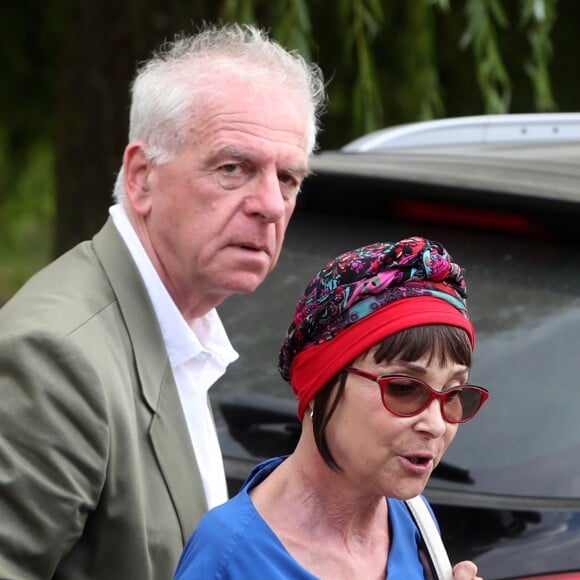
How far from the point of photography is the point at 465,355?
6.98 ft

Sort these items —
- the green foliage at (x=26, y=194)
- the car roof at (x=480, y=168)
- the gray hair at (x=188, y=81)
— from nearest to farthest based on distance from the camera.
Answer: the gray hair at (x=188, y=81) → the car roof at (x=480, y=168) → the green foliage at (x=26, y=194)

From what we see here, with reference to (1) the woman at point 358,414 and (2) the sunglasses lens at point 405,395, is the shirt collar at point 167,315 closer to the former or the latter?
(1) the woman at point 358,414

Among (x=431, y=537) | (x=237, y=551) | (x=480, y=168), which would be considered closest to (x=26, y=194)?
(x=480, y=168)

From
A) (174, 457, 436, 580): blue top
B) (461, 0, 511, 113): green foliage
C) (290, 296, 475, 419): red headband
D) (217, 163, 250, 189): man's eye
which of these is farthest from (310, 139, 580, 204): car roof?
(461, 0, 511, 113): green foliage

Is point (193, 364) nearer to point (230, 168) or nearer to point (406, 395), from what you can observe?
point (230, 168)

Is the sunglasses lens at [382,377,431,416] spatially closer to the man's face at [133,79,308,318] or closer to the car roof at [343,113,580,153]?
the man's face at [133,79,308,318]

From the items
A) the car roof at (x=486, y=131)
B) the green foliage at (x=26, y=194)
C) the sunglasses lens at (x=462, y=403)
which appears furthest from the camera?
the green foliage at (x=26, y=194)

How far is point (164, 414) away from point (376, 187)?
967 millimetres

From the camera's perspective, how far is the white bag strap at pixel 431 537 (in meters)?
2.15

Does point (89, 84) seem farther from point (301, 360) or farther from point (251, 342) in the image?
point (301, 360)

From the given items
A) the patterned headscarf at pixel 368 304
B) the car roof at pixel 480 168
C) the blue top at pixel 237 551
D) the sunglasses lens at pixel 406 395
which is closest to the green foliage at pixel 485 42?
the car roof at pixel 480 168

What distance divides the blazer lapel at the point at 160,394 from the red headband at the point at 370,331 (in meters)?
0.51

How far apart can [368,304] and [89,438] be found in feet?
1.96

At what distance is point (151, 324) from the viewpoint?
268cm
